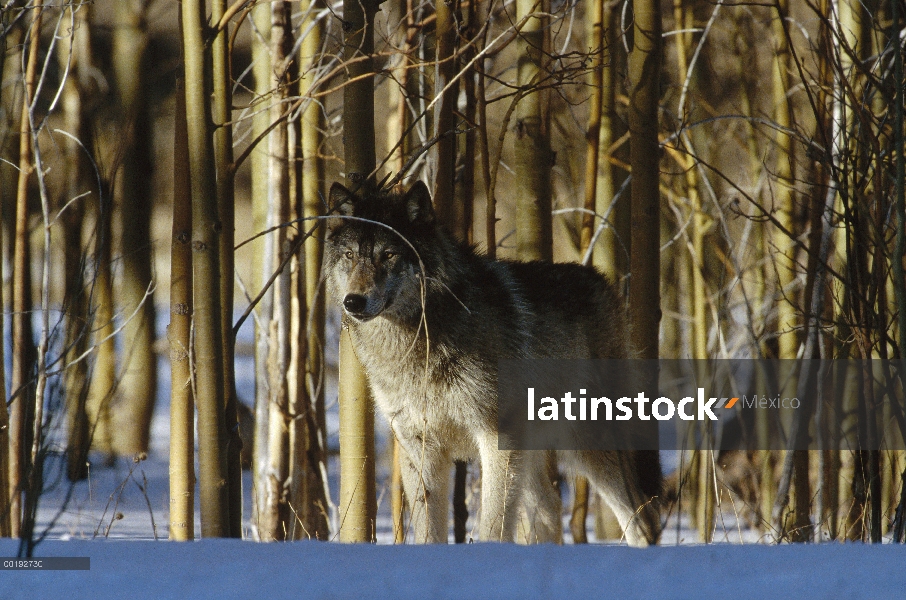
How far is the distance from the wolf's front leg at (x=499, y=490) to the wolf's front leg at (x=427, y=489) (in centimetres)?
22

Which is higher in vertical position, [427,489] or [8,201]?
[8,201]

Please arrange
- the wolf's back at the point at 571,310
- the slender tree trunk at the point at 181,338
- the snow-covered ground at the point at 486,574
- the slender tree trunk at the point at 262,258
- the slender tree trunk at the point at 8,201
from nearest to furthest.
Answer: the snow-covered ground at the point at 486,574
the slender tree trunk at the point at 181,338
the slender tree trunk at the point at 8,201
the wolf's back at the point at 571,310
the slender tree trunk at the point at 262,258

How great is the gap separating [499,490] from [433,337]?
27.4 inches

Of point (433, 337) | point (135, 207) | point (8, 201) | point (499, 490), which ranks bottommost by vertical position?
point (499, 490)

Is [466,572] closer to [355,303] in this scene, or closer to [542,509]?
[355,303]

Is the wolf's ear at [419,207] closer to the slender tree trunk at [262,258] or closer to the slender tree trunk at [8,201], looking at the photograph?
the slender tree trunk at [8,201]

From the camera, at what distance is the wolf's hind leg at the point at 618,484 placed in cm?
409

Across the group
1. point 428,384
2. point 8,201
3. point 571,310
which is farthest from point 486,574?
point 8,201

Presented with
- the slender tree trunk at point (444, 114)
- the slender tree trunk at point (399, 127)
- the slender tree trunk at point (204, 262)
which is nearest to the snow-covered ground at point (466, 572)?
the slender tree trunk at point (204, 262)

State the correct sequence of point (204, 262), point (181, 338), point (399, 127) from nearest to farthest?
point (204, 262), point (181, 338), point (399, 127)

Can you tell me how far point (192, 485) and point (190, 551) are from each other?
1223 mm

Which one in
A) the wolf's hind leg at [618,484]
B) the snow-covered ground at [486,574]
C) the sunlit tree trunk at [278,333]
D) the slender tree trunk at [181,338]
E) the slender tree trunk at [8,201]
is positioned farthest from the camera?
the sunlit tree trunk at [278,333]

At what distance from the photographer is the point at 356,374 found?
382 centimetres

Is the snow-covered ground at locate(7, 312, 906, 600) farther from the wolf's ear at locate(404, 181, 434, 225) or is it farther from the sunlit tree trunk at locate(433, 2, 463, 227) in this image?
the sunlit tree trunk at locate(433, 2, 463, 227)
